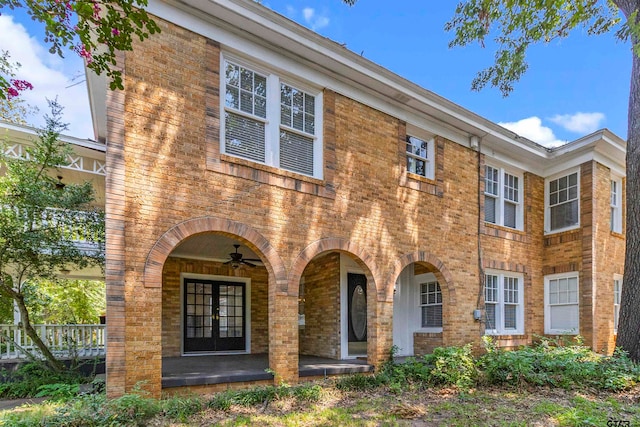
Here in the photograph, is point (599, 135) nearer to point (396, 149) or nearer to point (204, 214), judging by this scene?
point (396, 149)

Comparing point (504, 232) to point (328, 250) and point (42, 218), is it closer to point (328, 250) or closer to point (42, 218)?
point (328, 250)

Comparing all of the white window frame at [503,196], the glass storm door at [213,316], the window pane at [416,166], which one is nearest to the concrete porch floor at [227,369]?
the glass storm door at [213,316]

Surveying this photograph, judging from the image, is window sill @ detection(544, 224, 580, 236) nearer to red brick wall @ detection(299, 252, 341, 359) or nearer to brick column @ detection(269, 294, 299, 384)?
red brick wall @ detection(299, 252, 341, 359)

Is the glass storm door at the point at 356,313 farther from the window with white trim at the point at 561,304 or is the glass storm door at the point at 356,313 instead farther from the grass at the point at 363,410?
the window with white trim at the point at 561,304

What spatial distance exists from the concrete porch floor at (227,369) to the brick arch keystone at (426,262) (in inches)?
73.2

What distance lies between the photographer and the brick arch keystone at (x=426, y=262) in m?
8.43

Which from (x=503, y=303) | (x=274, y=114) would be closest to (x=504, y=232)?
(x=503, y=303)

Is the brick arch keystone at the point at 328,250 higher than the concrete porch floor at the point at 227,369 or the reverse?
higher

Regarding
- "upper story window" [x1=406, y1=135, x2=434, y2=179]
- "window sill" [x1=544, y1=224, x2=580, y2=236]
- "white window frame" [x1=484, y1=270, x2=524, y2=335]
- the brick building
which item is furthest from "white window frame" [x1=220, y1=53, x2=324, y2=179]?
"window sill" [x1=544, y1=224, x2=580, y2=236]

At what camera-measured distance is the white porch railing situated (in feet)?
28.1

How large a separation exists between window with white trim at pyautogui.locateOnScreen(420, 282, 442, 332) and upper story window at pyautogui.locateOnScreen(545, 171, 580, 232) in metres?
4.57

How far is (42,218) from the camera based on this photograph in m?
7.33

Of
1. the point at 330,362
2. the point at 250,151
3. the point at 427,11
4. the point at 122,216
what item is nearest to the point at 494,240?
the point at 330,362

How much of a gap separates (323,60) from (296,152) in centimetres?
188
